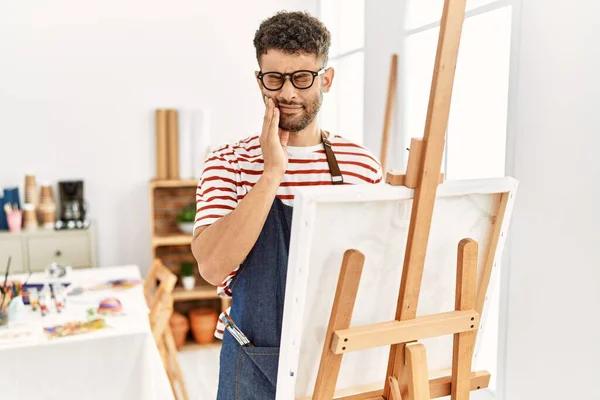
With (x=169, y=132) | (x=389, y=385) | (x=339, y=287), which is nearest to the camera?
(x=339, y=287)

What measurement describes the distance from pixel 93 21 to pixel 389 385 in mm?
3537

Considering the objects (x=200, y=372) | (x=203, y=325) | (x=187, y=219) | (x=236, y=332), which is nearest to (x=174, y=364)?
(x=200, y=372)

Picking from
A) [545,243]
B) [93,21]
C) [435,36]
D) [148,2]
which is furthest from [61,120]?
[545,243]

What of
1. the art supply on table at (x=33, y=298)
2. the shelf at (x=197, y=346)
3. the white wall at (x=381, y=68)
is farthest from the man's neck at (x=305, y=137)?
the shelf at (x=197, y=346)

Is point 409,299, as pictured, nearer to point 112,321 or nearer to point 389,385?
point 389,385

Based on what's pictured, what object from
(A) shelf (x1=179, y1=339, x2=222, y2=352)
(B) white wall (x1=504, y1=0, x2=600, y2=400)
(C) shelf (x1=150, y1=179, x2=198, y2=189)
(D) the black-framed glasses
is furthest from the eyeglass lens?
(A) shelf (x1=179, y1=339, x2=222, y2=352)

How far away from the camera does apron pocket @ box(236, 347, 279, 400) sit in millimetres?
1270

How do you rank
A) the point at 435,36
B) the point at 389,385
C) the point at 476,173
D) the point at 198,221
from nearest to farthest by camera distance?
the point at 389,385
the point at 198,221
the point at 476,173
the point at 435,36

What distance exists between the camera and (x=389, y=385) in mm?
1142

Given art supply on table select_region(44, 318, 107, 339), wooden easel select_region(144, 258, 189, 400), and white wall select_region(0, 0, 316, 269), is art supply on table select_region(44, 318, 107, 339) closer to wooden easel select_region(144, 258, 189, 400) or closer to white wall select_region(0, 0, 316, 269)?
wooden easel select_region(144, 258, 189, 400)

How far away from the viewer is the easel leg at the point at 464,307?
1126mm

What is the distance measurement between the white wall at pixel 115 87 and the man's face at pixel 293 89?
9.60 ft

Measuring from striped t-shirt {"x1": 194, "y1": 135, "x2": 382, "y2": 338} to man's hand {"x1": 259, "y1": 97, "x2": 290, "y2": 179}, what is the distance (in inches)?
4.4

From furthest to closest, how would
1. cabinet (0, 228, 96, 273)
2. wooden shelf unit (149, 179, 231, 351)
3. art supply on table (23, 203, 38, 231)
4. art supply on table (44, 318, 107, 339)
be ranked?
wooden shelf unit (149, 179, 231, 351) < art supply on table (23, 203, 38, 231) < cabinet (0, 228, 96, 273) < art supply on table (44, 318, 107, 339)
